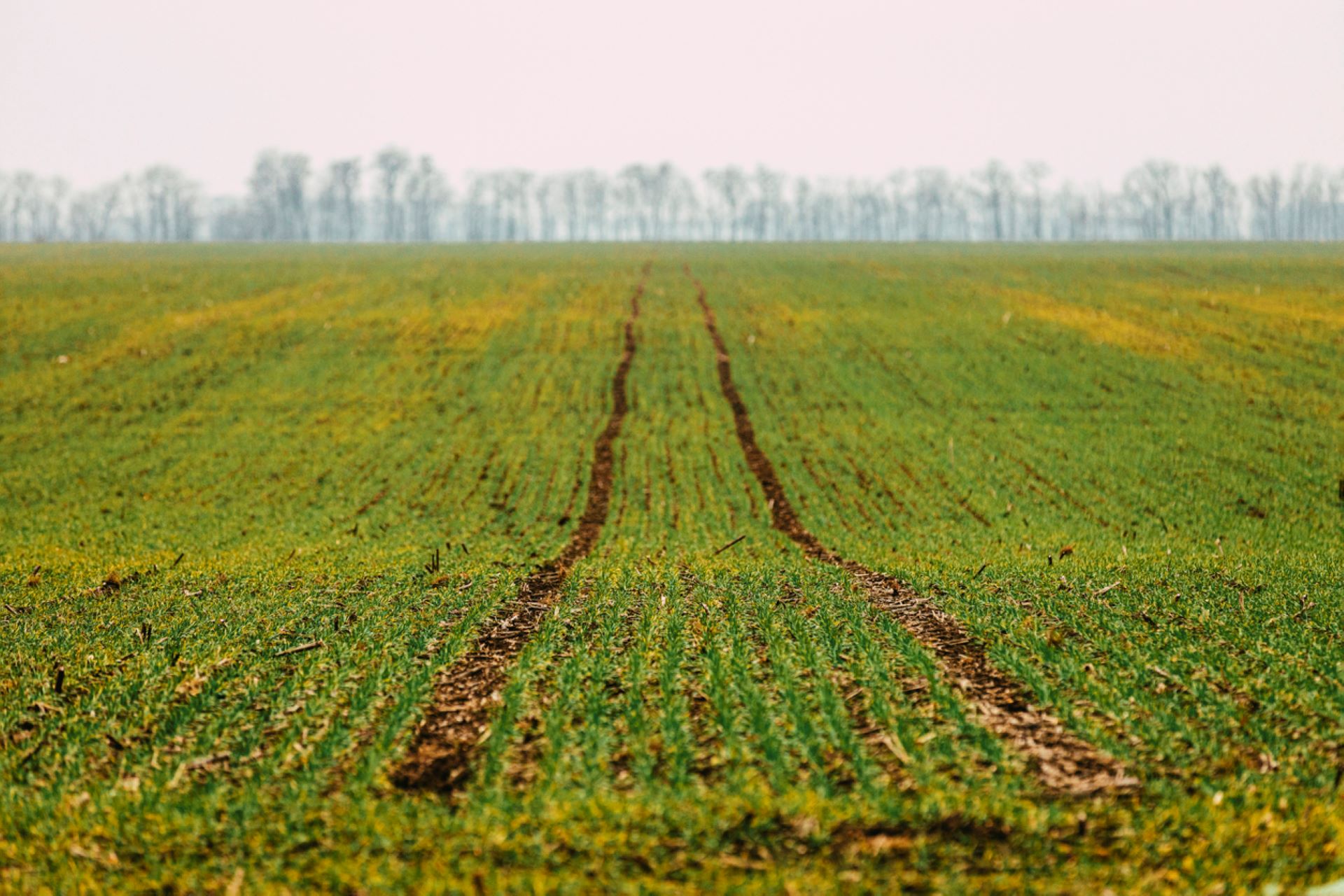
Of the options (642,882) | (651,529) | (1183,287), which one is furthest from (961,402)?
(1183,287)

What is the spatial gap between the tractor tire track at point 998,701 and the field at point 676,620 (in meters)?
0.05

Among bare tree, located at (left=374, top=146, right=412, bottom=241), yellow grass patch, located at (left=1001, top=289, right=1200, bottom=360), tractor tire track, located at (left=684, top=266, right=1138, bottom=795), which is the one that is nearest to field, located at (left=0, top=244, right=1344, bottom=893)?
tractor tire track, located at (left=684, top=266, right=1138, bottom=795)

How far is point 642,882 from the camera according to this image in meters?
5.51

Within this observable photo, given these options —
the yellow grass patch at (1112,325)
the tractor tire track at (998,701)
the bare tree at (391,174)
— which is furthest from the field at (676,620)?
the bare tree at (391,174)

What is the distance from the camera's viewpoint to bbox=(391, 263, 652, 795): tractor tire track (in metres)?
6.99

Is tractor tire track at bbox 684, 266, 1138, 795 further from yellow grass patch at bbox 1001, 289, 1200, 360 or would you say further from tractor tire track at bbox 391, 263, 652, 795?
yellow grass patch at bbox 1001, 289, 1200, 360

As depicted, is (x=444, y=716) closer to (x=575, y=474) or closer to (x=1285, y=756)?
(x=1285, y=756)

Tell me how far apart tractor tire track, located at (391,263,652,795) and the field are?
0.22ft

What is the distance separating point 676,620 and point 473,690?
10.7ft

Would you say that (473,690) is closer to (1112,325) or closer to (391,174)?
(1112,325)

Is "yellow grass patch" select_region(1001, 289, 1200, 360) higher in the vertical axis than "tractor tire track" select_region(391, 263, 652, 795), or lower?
higher

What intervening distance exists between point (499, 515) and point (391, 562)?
5.43 m

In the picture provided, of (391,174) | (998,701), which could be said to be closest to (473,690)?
(998,701)

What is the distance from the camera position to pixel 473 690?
28.8ft
